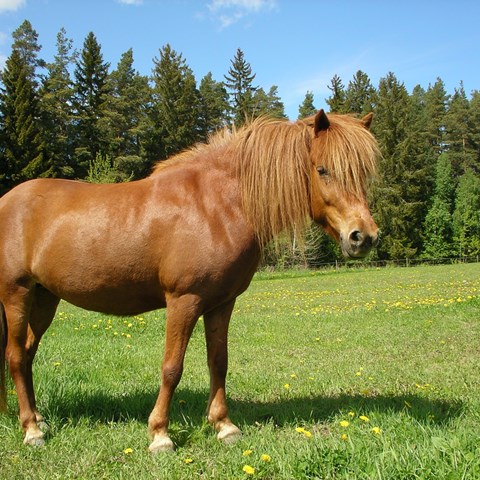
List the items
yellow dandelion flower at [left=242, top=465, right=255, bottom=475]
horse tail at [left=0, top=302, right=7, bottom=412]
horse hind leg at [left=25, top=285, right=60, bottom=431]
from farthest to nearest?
horse hind leg at [left=25, top=285, right=60, bottom=431], horse tail at [left=0, top=302, right=7, bottom=412], yellow dandelion flower at [left=242, top=465, right=255, bottom=475]

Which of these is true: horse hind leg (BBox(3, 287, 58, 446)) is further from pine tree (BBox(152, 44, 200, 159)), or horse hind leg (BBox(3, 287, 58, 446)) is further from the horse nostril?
pine tree (BBox(152, 44, 200, 159))

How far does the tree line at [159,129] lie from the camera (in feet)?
132

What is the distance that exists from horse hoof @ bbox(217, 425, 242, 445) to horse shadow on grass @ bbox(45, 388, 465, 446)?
0.22 meters

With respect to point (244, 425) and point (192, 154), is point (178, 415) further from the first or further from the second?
point (192, 154)

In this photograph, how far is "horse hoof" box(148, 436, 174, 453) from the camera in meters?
3.51

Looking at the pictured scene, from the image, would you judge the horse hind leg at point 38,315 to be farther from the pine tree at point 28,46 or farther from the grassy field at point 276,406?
the pine tree at point 28,46

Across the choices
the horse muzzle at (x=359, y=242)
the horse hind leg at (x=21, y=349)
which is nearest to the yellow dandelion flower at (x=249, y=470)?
the horse muzzle at (x=359, y=242)

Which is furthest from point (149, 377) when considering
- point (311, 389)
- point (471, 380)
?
point (471, 380)

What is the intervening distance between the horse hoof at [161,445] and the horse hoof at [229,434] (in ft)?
1.44

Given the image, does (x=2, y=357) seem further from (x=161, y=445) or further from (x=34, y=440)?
(x=161, y=445)

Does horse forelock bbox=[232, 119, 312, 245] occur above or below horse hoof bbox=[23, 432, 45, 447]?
above

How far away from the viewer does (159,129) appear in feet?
160

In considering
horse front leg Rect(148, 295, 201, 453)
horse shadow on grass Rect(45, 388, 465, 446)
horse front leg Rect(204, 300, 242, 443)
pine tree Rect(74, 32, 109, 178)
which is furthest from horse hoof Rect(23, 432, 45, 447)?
pine tree Rect(74, 32, 109, 178)

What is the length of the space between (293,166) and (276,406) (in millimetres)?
2360
